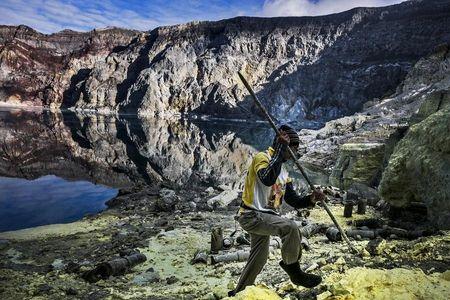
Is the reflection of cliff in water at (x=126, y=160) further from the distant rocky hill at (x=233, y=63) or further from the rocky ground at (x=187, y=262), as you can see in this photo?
the distant rocky hill at (x=233, y=63)

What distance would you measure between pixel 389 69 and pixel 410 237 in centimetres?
9844

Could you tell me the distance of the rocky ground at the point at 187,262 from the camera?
4.86 m

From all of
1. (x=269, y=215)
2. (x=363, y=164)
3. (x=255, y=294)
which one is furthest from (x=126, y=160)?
(x=255, y=294)

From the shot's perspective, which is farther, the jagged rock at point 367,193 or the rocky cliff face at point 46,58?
the rocky cliff face at point 46,58

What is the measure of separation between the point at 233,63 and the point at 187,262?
12576 cm

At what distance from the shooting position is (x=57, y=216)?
54.5ft

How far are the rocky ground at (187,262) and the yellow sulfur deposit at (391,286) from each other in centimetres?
1

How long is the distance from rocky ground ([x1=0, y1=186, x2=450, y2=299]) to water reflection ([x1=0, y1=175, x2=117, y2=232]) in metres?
1.84

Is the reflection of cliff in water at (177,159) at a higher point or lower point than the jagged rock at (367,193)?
lower

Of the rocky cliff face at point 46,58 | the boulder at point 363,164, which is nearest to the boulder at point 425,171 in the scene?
the boulder at point 363,164

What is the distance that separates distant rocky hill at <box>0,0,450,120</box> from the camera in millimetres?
103500

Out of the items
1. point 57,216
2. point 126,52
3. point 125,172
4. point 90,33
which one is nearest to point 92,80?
point 126,52

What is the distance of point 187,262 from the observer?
9.30 m

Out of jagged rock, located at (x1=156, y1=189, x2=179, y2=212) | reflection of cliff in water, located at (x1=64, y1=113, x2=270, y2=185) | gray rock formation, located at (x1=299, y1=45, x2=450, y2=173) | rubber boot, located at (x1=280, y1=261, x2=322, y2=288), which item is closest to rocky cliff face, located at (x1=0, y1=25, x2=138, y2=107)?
reflection of cliff in water, located at (x1=64, y1=113, x2=270, y2=185)
